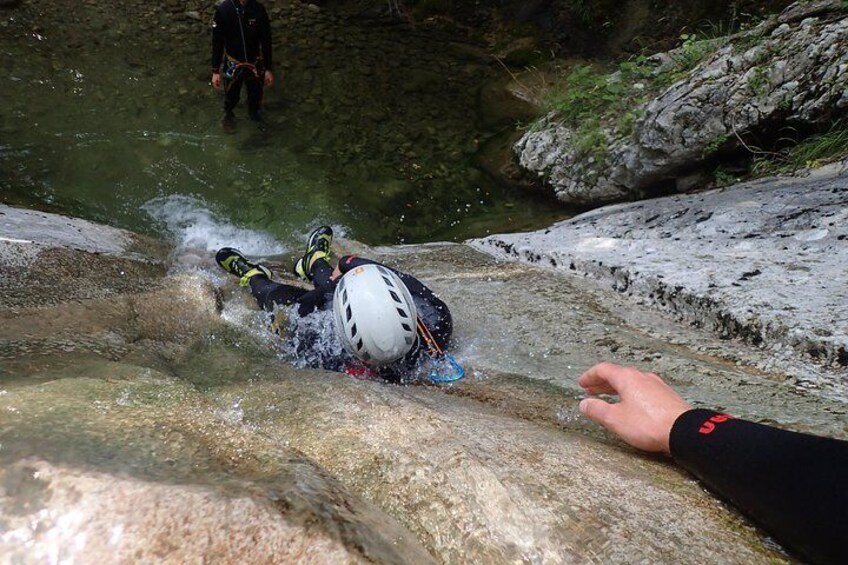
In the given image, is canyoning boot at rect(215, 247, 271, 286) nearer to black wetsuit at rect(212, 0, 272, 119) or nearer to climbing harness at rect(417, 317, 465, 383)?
climbing harness at rect(417, 317, 465, 383)

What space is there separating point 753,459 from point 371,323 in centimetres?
226

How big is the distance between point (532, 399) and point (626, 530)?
136 cm

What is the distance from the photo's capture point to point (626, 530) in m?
1.57

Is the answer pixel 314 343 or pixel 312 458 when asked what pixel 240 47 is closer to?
pixel 314 343

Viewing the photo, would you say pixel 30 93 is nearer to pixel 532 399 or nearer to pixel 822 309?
pixel 532 399

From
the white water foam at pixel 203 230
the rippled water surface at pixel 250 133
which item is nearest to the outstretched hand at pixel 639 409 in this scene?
the rippled water surface at pixel 250 133

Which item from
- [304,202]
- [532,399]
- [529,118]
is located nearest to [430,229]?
[304,202]

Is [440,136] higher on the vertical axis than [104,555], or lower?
higher

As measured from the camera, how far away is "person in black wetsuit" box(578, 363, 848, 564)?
1414 mm

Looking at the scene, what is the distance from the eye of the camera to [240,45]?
24.4ft

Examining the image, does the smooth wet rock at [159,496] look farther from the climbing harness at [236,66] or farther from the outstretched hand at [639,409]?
the climbing harness at [236,66]

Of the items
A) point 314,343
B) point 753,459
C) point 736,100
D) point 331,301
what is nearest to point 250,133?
point 331,301

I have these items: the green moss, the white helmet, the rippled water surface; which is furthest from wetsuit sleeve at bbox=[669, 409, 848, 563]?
the rippled water surface

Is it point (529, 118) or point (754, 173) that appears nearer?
point (754, 173)
